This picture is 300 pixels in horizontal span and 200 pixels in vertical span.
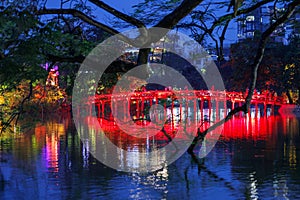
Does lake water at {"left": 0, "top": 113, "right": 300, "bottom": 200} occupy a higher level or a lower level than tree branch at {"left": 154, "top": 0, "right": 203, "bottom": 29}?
lower

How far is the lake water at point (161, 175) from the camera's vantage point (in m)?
11.9

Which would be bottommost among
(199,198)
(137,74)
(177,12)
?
(199,198)

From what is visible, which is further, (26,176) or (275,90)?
(275,90)

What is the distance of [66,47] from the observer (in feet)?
37.5

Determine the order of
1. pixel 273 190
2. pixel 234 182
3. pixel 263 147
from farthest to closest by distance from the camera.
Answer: pixel 263 147 → pixel 234 182 → pixel 273 190

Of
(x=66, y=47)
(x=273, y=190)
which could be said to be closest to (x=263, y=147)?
(x=273, y=190)

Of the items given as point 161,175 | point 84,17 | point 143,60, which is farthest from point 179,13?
point 161,175

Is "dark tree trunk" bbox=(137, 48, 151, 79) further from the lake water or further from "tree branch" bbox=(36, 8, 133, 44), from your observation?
the lake water

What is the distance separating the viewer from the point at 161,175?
46.5 ft

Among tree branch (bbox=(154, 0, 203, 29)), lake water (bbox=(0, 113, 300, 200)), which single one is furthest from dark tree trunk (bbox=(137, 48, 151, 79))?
lake water (bbox=(0, 113, 300, 200))

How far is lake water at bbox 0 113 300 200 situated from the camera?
1186 centimetres

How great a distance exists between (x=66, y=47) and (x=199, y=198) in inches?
139

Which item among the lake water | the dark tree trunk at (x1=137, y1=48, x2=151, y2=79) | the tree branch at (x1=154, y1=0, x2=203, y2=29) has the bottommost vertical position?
the lake water

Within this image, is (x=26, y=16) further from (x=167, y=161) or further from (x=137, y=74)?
(x=167, y=161)
